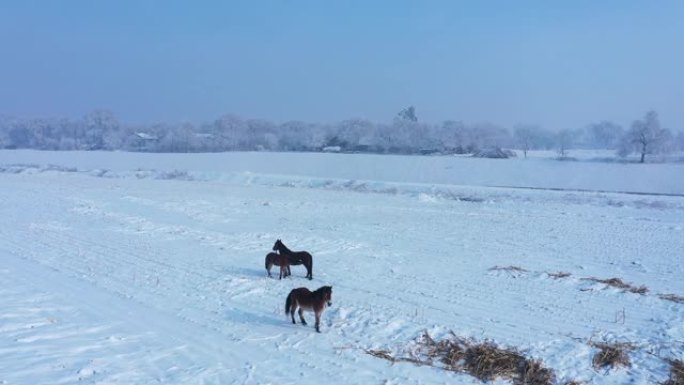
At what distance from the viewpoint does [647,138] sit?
239 feet

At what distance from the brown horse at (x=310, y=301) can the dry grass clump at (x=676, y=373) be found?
5.31 m

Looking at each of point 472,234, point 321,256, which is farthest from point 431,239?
point 321,256

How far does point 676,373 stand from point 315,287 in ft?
23.4

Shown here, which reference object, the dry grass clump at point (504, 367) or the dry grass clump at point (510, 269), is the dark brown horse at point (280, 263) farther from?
the dry grass clump at point (510, 269)

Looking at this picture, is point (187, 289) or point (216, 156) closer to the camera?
point (187, 289)

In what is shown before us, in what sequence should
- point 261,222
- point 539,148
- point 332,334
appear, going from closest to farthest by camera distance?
point 332,334 → point 261,222 → point 539,148

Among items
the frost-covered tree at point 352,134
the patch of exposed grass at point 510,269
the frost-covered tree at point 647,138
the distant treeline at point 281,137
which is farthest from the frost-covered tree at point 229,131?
the patch of exposed grass at point 510,269

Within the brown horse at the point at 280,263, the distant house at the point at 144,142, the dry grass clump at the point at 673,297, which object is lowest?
the dry grass clump at the point at 673,297

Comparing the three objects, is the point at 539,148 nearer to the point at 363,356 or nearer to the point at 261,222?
the point at 261,222

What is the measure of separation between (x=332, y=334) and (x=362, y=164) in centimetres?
6025

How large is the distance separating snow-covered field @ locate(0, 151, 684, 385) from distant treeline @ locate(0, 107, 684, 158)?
68.0 metres

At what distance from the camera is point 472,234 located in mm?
20844

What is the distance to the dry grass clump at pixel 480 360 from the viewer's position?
758cm

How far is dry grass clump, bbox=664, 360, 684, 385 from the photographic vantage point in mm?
7508
